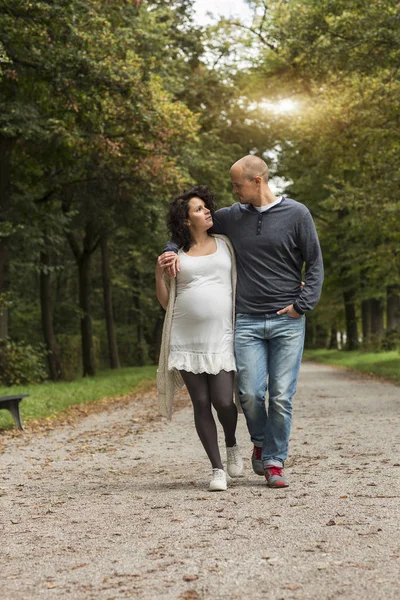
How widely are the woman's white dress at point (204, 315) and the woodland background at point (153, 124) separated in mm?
7821

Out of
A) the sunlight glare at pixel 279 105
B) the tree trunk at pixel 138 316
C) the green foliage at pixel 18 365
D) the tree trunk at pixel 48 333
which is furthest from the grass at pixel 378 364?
the sunlight glare at pixel 279 105

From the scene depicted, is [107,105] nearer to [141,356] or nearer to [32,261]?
[32,261]

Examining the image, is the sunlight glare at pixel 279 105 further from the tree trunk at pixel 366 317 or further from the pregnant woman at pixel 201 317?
the pregnant woman at pixel 201 317

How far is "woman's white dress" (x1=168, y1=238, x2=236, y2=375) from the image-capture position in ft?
20.4

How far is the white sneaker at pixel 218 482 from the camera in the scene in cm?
619

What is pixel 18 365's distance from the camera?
68.2ft

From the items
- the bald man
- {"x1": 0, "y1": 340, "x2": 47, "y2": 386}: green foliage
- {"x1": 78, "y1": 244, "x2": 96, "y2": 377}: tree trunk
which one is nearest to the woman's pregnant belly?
the bald man

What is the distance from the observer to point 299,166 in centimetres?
3753

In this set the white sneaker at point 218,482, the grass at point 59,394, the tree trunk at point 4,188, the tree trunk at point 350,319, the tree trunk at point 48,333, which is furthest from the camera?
the tree trunk at point 350,319

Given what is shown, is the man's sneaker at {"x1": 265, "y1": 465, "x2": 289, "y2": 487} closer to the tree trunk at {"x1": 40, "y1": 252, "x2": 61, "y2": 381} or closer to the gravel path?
the gravel path

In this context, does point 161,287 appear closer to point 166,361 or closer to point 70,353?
point 166,361

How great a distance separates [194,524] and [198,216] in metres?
2.17

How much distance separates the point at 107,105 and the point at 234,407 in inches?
447

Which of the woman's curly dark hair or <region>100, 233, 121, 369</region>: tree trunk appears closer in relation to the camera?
the woman's curly dark hair
